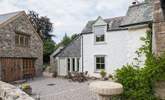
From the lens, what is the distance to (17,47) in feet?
70.3

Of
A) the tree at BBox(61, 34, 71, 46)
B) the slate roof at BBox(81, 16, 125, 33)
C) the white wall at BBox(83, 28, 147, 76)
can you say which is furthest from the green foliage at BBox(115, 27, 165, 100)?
the tree at BBox(61, 34, 71, 46)

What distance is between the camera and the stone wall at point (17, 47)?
63.7 ft

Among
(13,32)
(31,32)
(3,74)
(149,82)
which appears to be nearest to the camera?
(149,82)

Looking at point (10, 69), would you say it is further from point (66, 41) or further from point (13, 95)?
point (66, 41)

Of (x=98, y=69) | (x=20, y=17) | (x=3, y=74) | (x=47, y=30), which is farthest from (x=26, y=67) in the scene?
(x=47, y=30)

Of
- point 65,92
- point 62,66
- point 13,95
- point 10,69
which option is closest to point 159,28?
point 13,95

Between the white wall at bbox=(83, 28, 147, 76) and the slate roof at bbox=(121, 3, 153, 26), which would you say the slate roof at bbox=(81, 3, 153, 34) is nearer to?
the slate roof at bbox=(121, 3, 153, 26)

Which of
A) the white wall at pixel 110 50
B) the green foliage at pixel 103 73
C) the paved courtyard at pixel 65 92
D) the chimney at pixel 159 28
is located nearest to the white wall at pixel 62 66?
the white wall at pixel 110 50

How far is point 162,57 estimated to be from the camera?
6.80 meters

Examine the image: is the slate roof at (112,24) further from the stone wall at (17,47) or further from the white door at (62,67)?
the stone wall at (17,47)

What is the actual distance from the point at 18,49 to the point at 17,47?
0.26 meters

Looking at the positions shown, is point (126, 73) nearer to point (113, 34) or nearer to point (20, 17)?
point (113, 34)

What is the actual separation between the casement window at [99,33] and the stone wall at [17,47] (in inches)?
326

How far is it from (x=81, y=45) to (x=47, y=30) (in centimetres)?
2601
